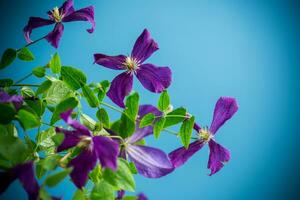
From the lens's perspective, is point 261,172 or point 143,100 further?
point 261,172

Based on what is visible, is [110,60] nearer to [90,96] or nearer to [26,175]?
[90,96]

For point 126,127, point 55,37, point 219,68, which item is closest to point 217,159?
point 126,127

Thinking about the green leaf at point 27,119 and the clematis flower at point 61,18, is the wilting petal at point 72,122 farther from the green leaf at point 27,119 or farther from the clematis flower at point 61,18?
the clematis flower at point 61,18

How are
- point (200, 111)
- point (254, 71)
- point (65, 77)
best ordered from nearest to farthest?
point (65, 77)
point (200, 111)
point (254, 71)

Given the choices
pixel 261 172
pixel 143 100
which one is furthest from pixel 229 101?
pixel 261 172

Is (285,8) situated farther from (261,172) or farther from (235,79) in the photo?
(261,172)

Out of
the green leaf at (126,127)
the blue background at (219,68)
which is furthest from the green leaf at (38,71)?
the blue background at (219,68)
